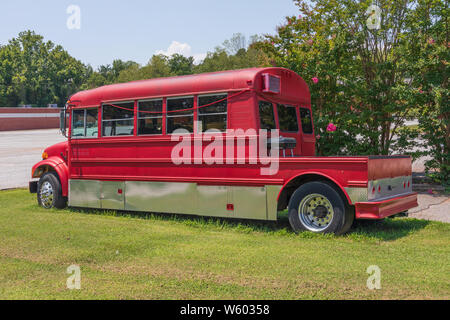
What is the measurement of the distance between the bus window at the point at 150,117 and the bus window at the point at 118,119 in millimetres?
256

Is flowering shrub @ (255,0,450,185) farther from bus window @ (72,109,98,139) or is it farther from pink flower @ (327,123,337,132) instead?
bus window @ (72,109,98,139)

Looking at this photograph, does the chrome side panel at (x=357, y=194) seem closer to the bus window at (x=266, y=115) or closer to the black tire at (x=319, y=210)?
the black tire at (x=319, y=210)

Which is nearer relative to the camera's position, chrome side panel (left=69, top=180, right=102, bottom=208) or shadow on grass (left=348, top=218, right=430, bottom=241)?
shadow on grass (left=348, top=218, right=430, bottom=241)

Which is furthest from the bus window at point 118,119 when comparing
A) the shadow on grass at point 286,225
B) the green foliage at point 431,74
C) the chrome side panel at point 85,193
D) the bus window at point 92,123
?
the green foliage at point 431,74

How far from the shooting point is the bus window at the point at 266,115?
28.0 feet

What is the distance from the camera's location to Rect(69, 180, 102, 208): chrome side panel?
412 inches

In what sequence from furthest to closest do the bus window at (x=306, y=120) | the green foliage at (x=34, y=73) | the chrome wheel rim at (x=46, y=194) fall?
the green foliage at (x=34, y=73), the chrome wheel rim at (x=46, y=194), the bus window at (x=306, y=120)

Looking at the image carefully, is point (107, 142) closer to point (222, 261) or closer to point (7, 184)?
point (222, 261)

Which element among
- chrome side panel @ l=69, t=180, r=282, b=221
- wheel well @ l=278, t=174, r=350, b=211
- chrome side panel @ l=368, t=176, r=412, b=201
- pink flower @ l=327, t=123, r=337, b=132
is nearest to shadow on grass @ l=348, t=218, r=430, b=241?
chrome side panel @ l=368, t=176, r=412, b=201

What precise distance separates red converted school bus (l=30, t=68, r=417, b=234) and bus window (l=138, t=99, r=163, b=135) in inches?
0.7

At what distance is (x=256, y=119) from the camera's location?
8312 mm

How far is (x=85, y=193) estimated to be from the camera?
10656 mm

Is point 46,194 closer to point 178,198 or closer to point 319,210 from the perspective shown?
point 178,198

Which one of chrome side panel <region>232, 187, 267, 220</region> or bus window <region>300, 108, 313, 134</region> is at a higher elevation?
bus window <region>300, 108, 313, 134</region>
